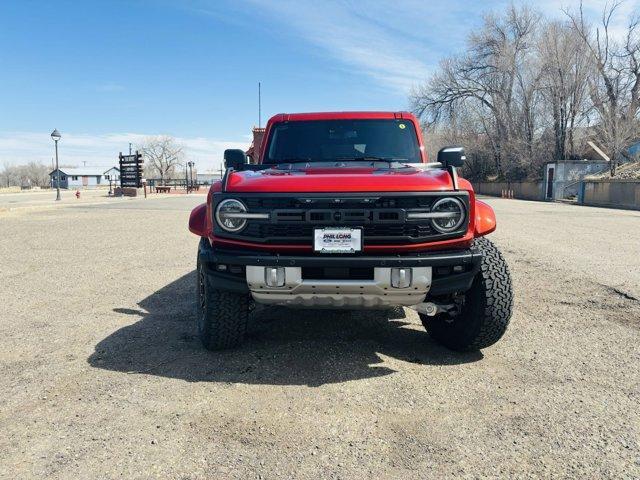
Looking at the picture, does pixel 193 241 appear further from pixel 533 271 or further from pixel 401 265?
pixel 401 265

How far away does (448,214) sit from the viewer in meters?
3.22

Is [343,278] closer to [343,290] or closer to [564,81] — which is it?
[343,290]

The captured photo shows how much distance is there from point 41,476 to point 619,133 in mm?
38666

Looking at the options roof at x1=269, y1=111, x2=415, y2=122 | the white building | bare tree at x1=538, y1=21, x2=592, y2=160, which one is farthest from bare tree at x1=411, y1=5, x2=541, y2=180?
the white building

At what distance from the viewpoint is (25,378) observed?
333 cm

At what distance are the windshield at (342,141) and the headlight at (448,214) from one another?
4.49 feet

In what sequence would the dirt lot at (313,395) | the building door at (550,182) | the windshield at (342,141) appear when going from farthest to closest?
the building door at (550,182) → the windshield at (342,141) → the dirt lot at (313,395)

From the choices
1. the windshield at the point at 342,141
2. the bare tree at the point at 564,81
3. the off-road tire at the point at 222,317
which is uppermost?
the bare tree at the point at 564,81

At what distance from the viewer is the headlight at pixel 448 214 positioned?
3.22 metres

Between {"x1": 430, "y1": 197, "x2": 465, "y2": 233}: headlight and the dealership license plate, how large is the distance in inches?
20.4

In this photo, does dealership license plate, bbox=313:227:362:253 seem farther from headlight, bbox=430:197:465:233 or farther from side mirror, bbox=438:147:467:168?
side mirror, bbox=438:147:467:168

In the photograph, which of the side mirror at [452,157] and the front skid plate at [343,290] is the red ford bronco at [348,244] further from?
the side mirror at [452,157]

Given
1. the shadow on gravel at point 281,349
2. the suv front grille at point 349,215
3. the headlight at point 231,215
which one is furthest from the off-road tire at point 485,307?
the headlight at point 231,215

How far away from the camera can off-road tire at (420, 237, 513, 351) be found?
11.6 ft
